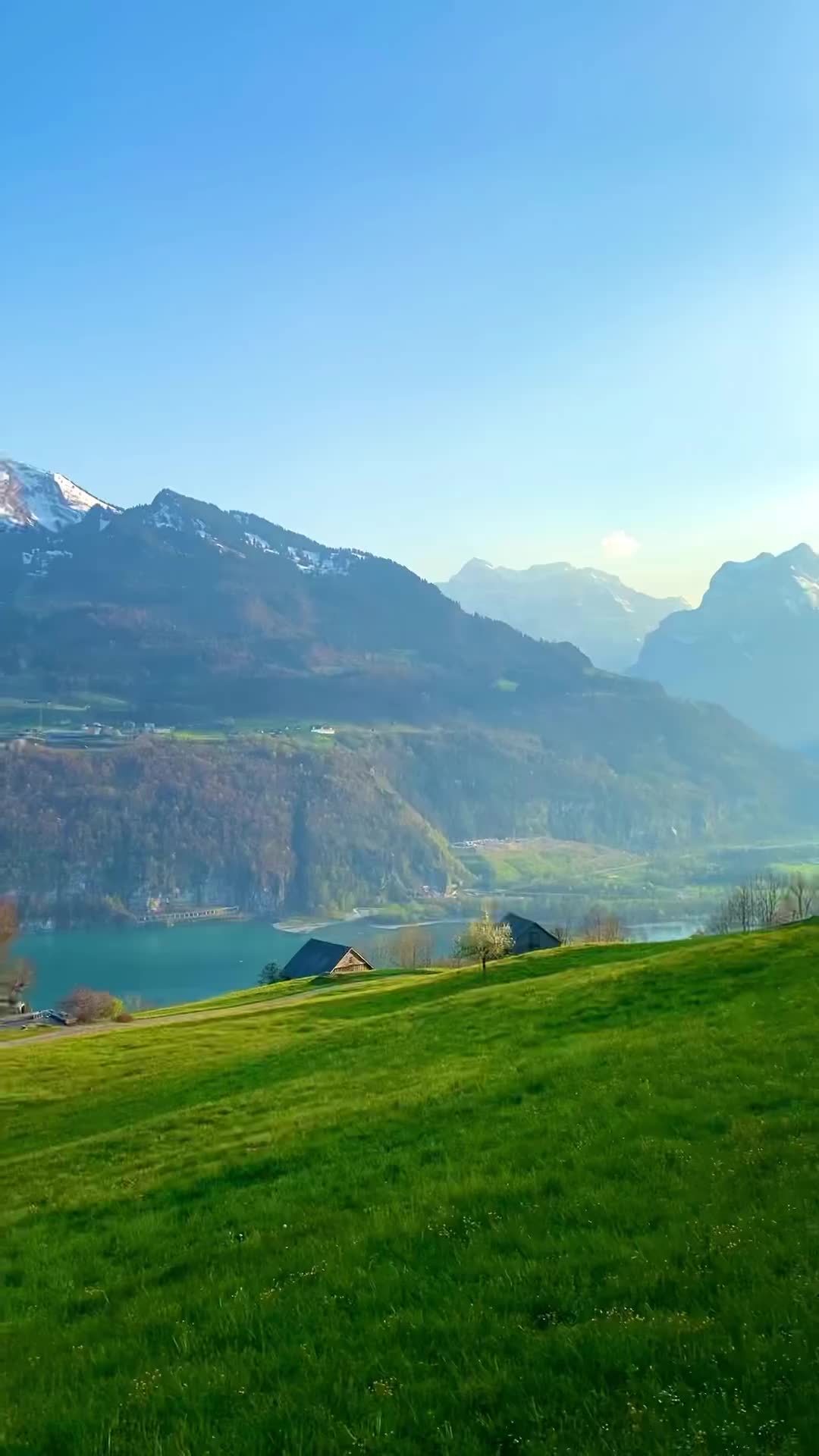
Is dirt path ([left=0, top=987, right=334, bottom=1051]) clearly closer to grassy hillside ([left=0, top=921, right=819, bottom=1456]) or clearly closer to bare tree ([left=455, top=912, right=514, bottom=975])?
bare tree ([left=455, top=912, right=514, bottom=975])

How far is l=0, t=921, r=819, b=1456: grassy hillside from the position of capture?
8.96m

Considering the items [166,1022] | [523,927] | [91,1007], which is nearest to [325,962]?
[523,927]

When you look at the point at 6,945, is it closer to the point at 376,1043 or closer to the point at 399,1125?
the point at 376,1043

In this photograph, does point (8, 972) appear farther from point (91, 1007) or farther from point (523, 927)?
point (523, 927)

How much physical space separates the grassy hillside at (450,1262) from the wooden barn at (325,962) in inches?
4572

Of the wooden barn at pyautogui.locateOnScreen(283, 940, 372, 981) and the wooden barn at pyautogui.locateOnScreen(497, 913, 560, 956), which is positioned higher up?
the wooden barn at pyautogui.locateOnScreen(497, 913, 560, 956)

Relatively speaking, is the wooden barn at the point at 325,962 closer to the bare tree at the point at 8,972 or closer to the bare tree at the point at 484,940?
the bare tree at the point at 8,972

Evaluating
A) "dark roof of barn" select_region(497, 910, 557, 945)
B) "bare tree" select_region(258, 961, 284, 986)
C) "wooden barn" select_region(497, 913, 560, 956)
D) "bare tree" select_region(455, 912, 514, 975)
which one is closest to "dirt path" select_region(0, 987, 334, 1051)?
"bare tree" select_region(455, 912, 514, 975)

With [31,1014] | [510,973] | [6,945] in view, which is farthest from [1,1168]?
[6,945]

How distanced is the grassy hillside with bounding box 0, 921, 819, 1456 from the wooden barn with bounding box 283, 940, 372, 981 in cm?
11613

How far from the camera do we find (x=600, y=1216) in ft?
44.1

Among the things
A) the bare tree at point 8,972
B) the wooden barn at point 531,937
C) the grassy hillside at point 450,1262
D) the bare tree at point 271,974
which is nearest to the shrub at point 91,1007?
the bare tree at point 8,972

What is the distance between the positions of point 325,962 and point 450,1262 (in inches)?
5416

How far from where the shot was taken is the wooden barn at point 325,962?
143750mm
